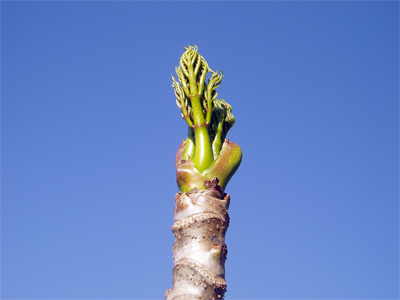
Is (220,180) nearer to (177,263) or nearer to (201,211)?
(201,211)

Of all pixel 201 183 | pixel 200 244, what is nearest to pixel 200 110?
pixel 201 183

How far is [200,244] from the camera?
207 inches

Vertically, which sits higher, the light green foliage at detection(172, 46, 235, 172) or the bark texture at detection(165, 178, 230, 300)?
the light green foliage at detection(172, 46, 235, 172)

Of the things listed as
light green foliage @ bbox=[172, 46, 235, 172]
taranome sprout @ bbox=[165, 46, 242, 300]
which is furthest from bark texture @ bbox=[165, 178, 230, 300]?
light green foliage @ bbox=[172, 46, 235, 172]

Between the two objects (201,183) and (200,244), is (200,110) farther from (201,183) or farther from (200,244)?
(200,244)

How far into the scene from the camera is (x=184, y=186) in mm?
5793

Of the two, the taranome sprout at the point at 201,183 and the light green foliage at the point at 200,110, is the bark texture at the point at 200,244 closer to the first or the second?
the taranome sprout at the point at 201,183

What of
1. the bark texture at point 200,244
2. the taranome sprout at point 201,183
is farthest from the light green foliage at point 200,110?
the bark texture at point 200,244

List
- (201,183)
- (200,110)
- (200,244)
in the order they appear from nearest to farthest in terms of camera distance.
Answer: (200,244) → (201,183) → (200,110)

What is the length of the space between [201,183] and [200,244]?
0.73 meters

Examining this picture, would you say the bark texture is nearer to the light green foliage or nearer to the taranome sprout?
the taranome sprout

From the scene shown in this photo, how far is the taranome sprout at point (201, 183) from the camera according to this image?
511 centimetres

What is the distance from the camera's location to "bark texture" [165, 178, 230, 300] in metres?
5.04

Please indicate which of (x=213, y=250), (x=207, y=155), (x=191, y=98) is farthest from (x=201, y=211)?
(x=191, y=98)
